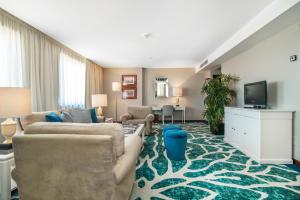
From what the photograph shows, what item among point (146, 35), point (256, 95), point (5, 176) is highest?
point (146, 35)

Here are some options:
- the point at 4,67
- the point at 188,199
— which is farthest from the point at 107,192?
the point at 4,67

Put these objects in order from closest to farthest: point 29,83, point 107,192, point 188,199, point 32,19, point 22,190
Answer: point 107,192 < point 22,190 < point 188,199 < point 32,19 < point 29,83

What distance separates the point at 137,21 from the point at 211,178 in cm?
278

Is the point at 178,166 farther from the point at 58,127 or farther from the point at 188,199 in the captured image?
the point at 58,127

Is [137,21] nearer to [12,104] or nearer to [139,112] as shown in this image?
[12,104]

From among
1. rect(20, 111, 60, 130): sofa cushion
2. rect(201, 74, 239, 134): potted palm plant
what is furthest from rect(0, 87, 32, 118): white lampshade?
rect(201, 74, 239, 134): potted palm plant

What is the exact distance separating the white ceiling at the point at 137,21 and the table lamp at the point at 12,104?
1503 mm

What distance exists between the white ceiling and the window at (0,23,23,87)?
0.36m

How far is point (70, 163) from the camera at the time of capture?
1.29 m

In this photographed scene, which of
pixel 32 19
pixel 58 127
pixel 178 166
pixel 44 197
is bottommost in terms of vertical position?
pixel 178 166

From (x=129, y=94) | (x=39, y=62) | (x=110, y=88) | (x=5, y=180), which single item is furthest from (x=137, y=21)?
(x=110, y=88)

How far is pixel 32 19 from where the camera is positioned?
2.94 m

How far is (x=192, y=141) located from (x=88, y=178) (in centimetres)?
317

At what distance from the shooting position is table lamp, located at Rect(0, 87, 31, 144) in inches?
62.5
